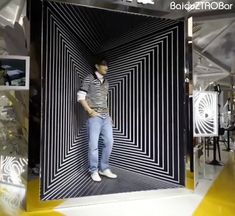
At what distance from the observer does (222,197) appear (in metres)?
2.70

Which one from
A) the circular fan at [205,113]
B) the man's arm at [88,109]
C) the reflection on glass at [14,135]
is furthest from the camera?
the circular fan at [205,113]

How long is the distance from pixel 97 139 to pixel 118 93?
1.92ft

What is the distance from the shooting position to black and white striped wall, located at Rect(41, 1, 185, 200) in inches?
96.0

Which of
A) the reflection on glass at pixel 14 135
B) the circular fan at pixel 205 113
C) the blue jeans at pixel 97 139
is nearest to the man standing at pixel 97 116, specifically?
the blue jeans at pixel 97 139

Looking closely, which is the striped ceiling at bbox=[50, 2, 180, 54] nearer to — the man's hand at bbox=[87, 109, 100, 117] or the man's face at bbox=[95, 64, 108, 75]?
the man's face at bbox=[95, 64, 108, 75]

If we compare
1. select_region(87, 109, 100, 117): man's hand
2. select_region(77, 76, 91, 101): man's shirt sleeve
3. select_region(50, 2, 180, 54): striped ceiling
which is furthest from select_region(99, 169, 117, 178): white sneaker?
select_region(50, 2, 180, 54): striped ceiling

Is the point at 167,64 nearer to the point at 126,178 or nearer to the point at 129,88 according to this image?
the point at 129,88

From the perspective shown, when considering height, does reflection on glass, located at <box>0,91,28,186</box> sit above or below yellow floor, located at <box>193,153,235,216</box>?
above

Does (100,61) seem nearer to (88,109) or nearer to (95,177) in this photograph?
(88,109)

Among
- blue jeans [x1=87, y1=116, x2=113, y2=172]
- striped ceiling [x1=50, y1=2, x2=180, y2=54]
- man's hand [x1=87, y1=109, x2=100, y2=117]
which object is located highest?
striped ceiling [x1=50, y1=2, x2=180, y2=54]

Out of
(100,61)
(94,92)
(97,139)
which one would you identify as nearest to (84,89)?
(94,92)

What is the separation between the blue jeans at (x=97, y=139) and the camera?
8.86 feet

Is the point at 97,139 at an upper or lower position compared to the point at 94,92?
lower

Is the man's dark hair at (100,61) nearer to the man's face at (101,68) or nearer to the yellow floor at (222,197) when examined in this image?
the man's face at (101,68)
